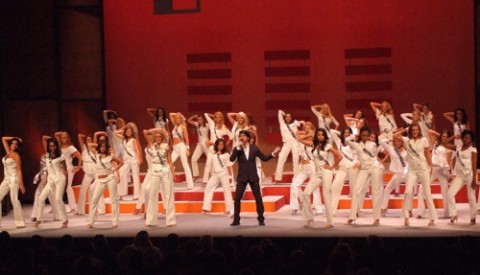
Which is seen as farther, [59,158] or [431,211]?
[59,158]

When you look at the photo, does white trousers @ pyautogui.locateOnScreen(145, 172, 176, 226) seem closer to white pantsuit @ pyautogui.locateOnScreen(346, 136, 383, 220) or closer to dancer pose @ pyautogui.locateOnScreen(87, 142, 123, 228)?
dancer pose @ pyautogui.locateOnScreen(87, 142, 123, 228)

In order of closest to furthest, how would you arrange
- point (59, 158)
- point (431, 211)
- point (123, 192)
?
point (431, 211), point (59, 158), point (123, 192)

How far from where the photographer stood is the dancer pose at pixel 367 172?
13820 millimetres

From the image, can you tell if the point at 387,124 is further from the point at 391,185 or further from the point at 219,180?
the point at 219,180

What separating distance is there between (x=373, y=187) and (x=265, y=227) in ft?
5.96

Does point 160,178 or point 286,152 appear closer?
point 160,178

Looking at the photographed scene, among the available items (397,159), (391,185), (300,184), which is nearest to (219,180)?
(300,184)

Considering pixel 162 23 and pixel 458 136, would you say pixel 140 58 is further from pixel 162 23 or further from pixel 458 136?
pixel 458 136

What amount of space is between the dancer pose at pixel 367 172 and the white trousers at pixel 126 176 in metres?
4.56

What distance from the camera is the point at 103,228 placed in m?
14.3

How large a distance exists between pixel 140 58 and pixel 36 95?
2620 mm

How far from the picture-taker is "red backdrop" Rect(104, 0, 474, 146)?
19328 millimetres

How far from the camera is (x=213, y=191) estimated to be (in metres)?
15.6
